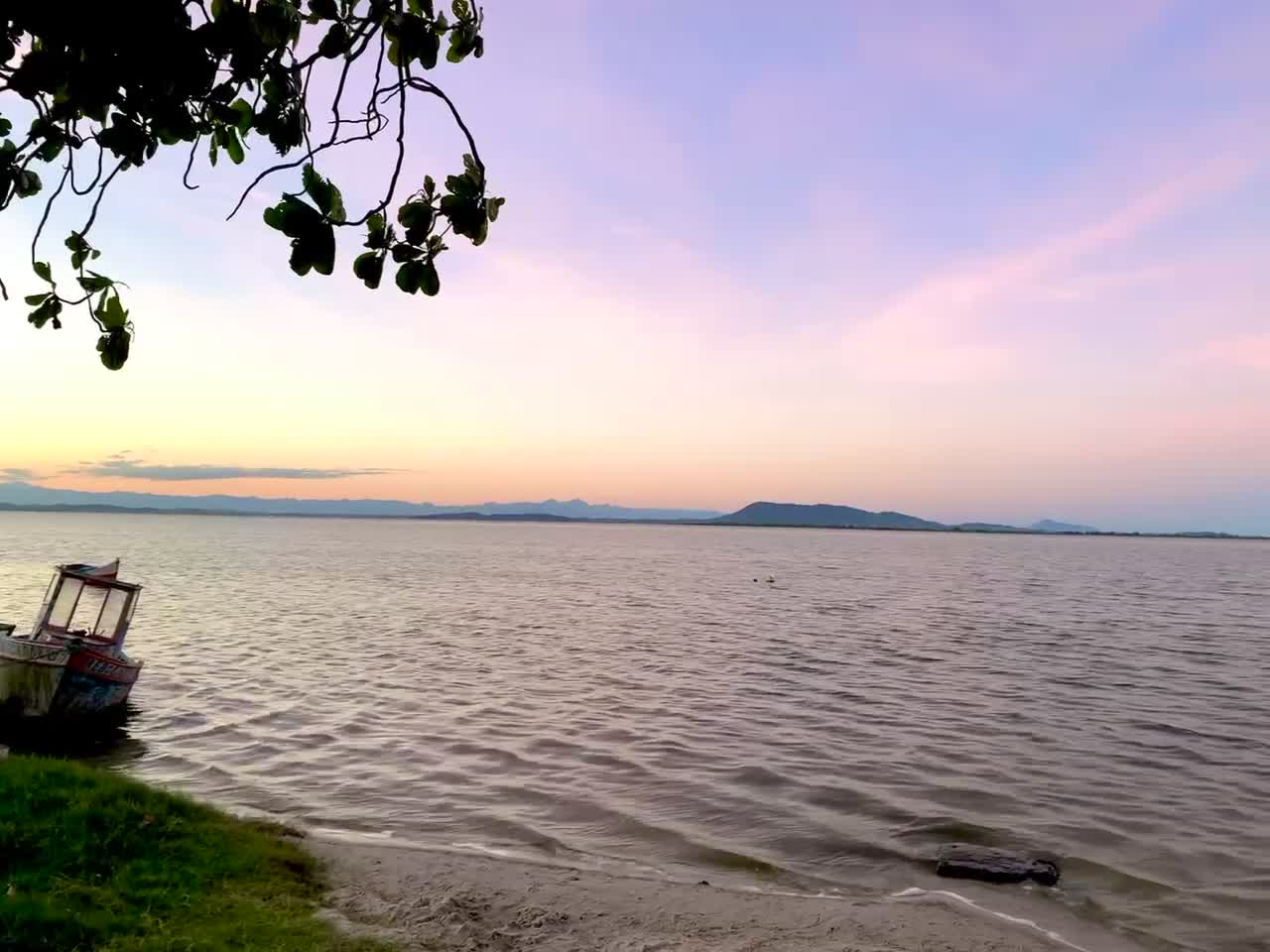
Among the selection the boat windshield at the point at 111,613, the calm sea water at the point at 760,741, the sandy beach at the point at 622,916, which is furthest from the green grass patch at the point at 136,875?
the boat windshield at the point at 111,613

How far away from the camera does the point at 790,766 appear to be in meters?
A: 18.2

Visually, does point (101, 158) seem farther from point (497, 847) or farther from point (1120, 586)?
point (1120, 586)

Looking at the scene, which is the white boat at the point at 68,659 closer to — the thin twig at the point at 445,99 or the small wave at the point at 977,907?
the small wave at the point at 977,907

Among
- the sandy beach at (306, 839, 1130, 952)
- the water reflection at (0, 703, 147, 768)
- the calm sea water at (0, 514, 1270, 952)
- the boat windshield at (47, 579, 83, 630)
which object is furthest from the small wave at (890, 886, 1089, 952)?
the boat windshield at (47, 579, 83, 630)

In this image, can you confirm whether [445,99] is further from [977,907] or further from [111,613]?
[111,613]

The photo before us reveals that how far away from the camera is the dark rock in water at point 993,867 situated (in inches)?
487

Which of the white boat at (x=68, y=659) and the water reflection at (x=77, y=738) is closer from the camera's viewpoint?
the water reflection at (x=77, y=738)

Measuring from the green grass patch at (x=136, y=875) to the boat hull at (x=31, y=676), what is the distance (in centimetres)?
898

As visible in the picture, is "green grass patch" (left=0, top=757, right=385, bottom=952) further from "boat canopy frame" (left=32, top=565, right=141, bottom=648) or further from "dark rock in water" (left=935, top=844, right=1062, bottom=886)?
"boat canopy frame" (left=32, top=565, right=141, bottom=648)

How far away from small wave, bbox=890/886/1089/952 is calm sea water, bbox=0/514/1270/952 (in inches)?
14.5

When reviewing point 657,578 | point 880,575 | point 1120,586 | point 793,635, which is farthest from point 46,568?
point 1120,586

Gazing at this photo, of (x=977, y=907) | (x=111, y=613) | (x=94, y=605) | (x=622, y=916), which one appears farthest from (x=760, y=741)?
(x=94, y=605)

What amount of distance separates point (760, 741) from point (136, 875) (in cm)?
1387

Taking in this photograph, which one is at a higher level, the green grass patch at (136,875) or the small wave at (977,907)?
the green grass patch at (136,875)
